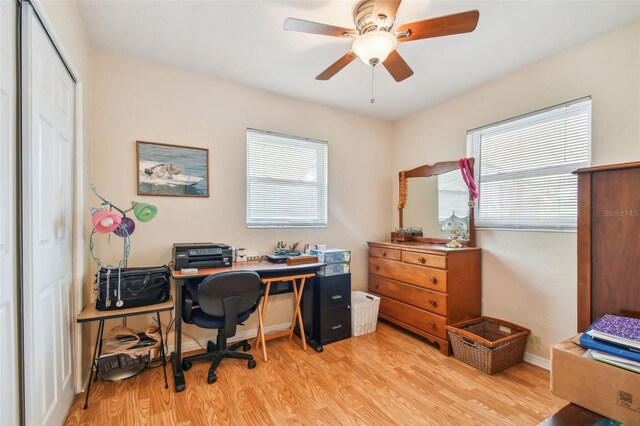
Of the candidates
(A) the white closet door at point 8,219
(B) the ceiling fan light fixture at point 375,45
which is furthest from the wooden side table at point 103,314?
(B) the ceiling fan light fixture at point 375,45

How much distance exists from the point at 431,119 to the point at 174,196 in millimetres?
2989

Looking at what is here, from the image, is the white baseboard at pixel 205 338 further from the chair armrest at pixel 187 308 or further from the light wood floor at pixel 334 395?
the chair armrest at pixel 187 308

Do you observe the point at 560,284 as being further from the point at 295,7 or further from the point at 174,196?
the point at 174,196

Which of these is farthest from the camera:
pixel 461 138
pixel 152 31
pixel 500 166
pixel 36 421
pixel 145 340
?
pixel 461 138

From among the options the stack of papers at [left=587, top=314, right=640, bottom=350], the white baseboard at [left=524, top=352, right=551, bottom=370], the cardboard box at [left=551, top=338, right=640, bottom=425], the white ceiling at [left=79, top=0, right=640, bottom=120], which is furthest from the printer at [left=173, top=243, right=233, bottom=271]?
the white baseboard at [left=524, top=352, right=551, bottom=370]

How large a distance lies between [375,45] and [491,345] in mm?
2374

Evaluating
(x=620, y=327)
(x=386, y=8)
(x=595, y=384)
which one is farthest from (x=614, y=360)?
(x=386, y=8)

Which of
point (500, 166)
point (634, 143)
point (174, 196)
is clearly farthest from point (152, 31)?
point (634, 143)

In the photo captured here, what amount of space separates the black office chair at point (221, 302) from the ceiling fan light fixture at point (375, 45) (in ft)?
5.59

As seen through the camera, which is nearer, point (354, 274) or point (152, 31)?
point (152, 31)

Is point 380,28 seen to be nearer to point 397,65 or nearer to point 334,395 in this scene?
point 397,65

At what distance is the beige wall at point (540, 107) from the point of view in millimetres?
2047

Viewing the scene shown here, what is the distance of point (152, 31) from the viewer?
2.13 metres

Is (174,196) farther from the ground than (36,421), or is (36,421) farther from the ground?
(174,196)
